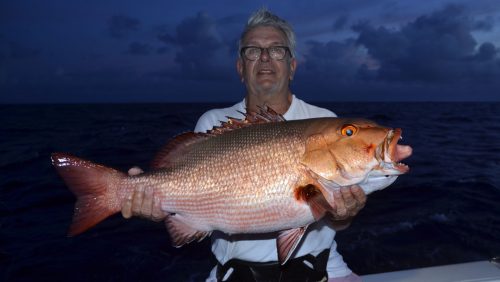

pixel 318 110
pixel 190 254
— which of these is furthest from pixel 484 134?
pixel 318 110

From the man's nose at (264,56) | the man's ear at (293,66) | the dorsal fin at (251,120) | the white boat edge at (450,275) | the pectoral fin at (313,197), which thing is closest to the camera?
the pectoral fin at (313,197)

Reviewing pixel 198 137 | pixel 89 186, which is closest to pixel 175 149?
pixel 198 137

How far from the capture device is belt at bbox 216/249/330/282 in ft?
10.0

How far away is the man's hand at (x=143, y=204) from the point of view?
8.59 ft

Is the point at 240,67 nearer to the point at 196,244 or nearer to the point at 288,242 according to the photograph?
the point at 288,242

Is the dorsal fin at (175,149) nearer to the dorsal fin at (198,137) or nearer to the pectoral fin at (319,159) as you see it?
the dorsal fin at (198,137)

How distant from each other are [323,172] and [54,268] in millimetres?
6118

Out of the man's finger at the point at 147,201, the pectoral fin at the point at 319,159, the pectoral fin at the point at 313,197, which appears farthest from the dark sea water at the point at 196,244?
the pectoral fin at the point at 319,159

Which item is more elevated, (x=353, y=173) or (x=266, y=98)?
(x=266, y=98)

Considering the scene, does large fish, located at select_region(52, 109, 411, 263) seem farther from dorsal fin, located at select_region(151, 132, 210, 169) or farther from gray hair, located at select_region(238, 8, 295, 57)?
gray hair, located at select_region(238, 8, 295, 57)

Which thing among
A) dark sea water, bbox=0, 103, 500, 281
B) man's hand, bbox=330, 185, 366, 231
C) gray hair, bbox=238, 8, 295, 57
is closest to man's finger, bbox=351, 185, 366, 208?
man's hand, bbox=330, 185, 366, 231

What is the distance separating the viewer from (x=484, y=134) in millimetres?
22797

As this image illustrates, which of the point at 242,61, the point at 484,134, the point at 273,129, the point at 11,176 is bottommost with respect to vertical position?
the point at 11,176

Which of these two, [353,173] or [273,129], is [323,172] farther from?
[273,129]
